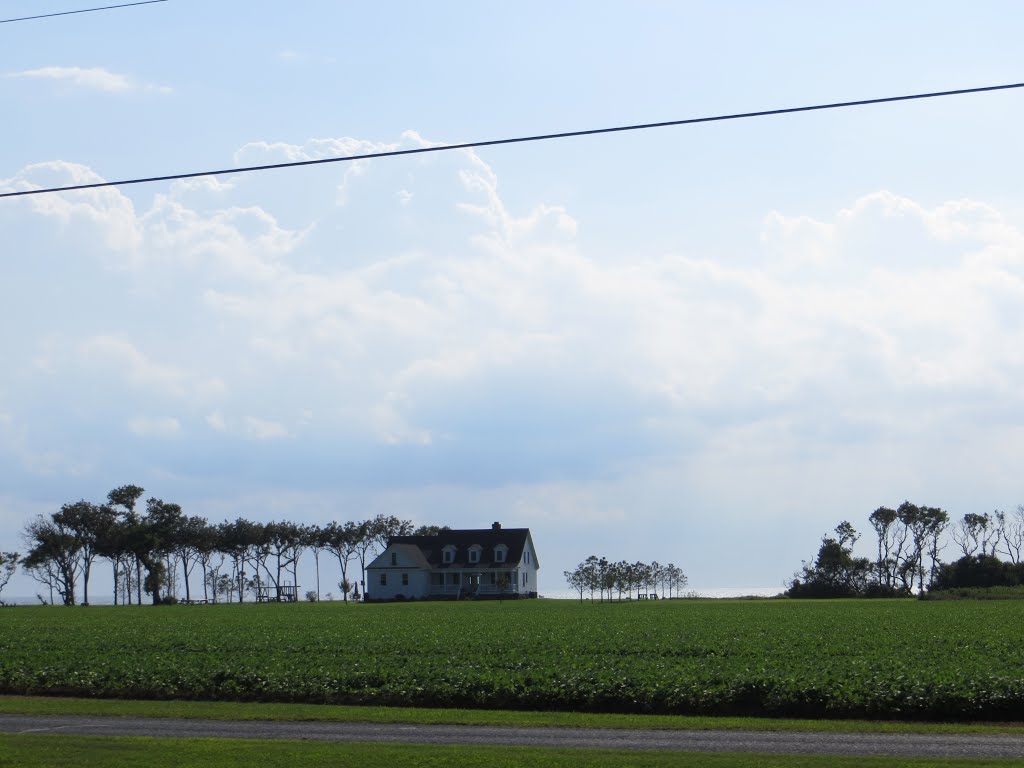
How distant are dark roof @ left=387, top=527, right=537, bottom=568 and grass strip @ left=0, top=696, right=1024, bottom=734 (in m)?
105

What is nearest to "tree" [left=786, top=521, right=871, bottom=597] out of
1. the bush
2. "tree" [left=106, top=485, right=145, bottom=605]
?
the bush

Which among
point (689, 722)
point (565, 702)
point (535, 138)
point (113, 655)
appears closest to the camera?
point (535, 138)

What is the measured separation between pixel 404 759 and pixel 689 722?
744 centimetres

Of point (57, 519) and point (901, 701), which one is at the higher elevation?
point (57, 519)

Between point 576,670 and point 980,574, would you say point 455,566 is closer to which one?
point 980,574

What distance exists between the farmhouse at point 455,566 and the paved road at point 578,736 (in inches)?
4164

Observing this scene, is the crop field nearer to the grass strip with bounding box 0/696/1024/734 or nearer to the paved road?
Result: the grass strip with bounding box 0/696/1024/734

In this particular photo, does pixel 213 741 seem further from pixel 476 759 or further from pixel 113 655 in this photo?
pixel 113 655

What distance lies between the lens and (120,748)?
18.1 meters

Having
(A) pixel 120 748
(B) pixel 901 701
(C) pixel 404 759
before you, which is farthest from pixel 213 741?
(B) pixel 901 701

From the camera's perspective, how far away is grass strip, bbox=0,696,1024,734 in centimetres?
2109

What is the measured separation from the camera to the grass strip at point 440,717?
21.1m

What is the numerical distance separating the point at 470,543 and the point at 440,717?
363 ft

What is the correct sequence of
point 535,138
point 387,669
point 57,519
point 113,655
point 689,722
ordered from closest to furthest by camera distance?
1. point 535,138
2. point 689,722
3. point 387,669
4. point 113,655
5. point 57,519
